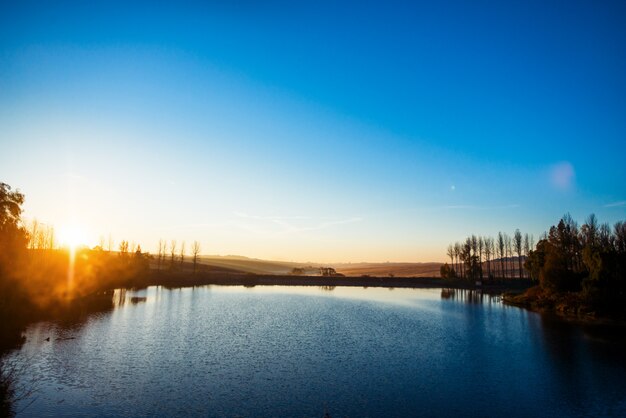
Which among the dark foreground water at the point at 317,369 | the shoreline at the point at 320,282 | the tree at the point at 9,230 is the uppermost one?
the tree at the point at 9,230

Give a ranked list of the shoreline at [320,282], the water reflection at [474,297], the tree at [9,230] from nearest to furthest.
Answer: the tree at [9,230]
the water reflection at [474,297]
the shoreline at [320,282]

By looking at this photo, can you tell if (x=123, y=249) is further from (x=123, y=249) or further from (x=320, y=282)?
(x=320, y=282)

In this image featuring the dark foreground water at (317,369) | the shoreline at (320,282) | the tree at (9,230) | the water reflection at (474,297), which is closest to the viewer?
the dark foreground water at (317,369)

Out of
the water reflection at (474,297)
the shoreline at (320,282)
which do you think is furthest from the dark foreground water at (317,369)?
the shoreline at (320,282)

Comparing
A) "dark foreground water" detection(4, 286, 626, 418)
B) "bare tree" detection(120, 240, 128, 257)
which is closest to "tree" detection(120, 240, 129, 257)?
"bare tree" detection(120, 240, 128, 257)

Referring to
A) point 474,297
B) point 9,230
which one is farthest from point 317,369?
point 474,297

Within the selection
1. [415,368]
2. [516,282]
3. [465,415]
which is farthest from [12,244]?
[516,282]

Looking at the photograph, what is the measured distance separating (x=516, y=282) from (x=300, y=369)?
142306mm

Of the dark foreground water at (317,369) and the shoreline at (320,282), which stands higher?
the dark foreground water at (317,369)

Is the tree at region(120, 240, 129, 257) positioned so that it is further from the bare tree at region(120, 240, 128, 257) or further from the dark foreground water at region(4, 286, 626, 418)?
the dark foreground water at region(4, 286, 626, 418)

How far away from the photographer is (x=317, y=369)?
Result: 102 feet

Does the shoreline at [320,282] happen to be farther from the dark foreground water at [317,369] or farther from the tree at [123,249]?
the dark foreground water at [317,369]

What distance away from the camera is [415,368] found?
1259 inches

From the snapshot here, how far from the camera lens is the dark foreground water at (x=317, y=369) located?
23172 millimetres
